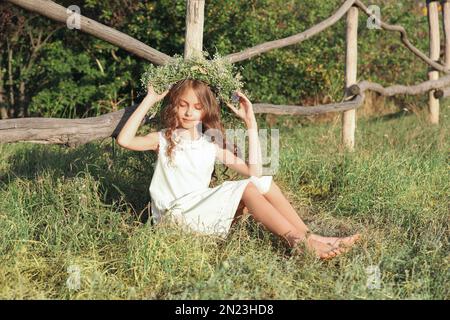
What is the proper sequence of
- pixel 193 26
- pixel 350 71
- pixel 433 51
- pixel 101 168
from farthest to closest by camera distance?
pixel 433 51 → pixel 350 71 → pixel 101 168 → pixel 193 26

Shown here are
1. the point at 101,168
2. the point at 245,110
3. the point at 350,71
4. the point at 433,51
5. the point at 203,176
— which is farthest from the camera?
the point at 433,51

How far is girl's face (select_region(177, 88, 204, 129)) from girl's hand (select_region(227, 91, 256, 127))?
19 cm

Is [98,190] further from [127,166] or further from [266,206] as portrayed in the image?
[266,206]

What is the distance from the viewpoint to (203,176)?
3.73m

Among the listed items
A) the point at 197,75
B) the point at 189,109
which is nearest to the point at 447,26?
the point at 197,75

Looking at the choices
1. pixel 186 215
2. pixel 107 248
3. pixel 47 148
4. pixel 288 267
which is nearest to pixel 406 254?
pixel 288 267

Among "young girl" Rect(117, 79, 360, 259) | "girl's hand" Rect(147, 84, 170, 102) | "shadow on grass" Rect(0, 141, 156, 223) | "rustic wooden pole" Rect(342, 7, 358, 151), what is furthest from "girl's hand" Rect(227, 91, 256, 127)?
"rustic wooden pole" Rect(342, 7, 358, 151)

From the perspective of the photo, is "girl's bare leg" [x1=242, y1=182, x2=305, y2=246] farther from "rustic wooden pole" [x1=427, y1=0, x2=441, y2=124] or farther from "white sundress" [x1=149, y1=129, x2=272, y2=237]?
"rustic wooden pole" [x1=427, y1=0, x2=441, y2=124]

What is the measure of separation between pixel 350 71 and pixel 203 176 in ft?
8.66

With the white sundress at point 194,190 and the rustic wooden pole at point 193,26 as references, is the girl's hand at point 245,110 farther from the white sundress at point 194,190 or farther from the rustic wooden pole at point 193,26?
the rustic wooden pole at point 193,26

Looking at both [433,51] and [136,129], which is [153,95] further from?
[433,51]

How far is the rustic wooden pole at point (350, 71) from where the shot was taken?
19.3 feet

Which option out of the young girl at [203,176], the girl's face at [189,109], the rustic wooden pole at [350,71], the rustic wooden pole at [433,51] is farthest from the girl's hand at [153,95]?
the rustic wooden pole at [433,51]

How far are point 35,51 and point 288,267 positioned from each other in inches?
191
